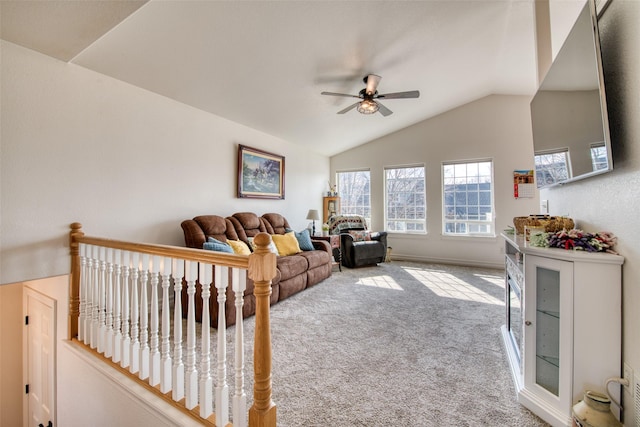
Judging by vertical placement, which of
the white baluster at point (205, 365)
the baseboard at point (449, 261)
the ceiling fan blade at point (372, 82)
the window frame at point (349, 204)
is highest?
the ceiling fan blade at point (372, 82)

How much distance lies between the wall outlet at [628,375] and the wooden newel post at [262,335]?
1.64 metres

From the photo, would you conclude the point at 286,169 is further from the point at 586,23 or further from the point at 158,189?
the point at 586,23

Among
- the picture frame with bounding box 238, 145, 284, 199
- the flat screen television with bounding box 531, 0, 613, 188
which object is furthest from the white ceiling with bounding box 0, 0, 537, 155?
the flat screen television with bounding box 531, 0, 613, 188

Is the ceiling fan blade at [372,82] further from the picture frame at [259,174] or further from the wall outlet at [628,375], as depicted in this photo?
the wall outlet at [628,375]

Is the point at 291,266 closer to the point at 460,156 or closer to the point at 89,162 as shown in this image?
the point at 89,162

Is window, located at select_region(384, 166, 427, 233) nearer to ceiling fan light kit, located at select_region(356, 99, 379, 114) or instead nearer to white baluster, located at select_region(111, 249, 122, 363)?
ceiling fan light kit, located at select_region(356, 99, 379, 114)

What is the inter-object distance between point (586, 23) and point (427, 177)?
4390mm

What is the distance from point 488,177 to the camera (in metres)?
5.23

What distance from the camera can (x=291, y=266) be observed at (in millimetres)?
3480

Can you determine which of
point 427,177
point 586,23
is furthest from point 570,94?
point 427,177

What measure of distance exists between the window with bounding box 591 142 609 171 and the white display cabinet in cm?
47

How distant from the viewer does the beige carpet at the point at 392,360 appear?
155 centimetres

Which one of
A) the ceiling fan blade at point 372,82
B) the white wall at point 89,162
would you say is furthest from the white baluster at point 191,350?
the ceiling fan blade at point 372,82

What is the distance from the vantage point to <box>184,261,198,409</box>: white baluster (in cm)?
137
